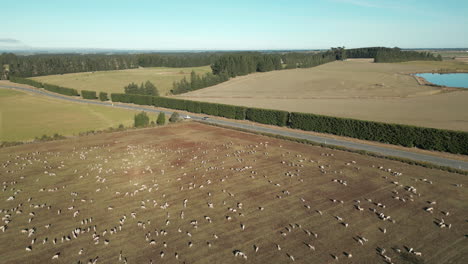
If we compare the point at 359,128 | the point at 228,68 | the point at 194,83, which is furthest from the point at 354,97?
the point at 228,68

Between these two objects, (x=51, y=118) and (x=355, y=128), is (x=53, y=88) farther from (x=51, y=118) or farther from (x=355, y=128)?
(x=355, y=128)

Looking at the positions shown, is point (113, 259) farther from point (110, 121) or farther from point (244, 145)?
point (110, 121)

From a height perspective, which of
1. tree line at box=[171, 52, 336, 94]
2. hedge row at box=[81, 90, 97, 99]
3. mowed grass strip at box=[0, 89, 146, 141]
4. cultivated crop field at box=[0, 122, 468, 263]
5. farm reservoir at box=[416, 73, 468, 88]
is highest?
tree line at box=[171, 52, 336, 94]

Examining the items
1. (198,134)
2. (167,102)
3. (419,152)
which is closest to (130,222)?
(198,134)

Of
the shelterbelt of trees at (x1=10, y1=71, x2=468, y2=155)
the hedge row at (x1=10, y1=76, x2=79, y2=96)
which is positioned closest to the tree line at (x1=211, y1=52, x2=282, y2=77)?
the hedge row at (x1=10, y1=76, x2=79, y2=96)

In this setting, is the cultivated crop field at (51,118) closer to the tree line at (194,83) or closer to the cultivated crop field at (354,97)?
the cultivated crop field at (354,97)

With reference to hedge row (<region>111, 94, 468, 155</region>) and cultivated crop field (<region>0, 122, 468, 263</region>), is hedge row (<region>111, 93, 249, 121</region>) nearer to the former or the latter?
hedge row (<region>111, 94, 468, 155</region>)
